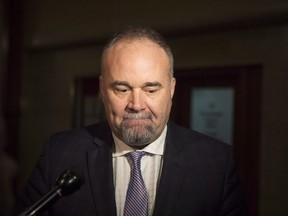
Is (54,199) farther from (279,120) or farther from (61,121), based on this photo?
(61,121)

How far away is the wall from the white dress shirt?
117cm

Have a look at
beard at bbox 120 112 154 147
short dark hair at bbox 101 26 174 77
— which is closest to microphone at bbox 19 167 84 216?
beard at bbox 120 112 154 147

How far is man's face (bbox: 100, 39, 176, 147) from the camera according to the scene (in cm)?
116

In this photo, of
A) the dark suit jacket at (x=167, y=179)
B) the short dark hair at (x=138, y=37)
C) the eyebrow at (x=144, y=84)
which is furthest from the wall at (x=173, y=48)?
the eyebrow at (x=144, y=84)

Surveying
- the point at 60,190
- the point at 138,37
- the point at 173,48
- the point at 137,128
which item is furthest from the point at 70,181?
the point at 173,48

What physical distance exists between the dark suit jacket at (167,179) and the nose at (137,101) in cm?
22

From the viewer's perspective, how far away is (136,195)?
1.21 metres

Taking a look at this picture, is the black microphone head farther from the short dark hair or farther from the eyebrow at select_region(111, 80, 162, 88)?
the short dark hair

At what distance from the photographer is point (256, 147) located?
7.82 ft

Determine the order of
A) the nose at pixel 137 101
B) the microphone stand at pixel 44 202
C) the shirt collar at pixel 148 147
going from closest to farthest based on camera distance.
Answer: the microphone stand at pixel 44 202, the nose at pixel 137 101, the shirt collar at pixel 148 147

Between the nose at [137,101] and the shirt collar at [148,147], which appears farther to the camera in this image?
the shirt collar at [148,147]

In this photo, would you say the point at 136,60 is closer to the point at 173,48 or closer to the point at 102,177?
the point at 102,177

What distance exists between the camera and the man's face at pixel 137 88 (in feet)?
3.81

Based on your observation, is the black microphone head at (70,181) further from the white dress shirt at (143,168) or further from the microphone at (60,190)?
the white dress shirt at (143,168)
